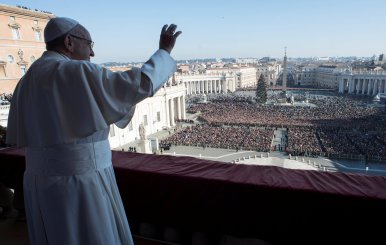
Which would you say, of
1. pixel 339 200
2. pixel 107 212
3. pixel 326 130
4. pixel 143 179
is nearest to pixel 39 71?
pixel 107 212

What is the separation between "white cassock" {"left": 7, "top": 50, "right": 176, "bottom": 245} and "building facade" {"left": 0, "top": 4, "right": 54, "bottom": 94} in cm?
1831

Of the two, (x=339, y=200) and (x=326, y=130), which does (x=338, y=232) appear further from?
(x=326, y=130)

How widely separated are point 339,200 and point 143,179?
5.09 ft

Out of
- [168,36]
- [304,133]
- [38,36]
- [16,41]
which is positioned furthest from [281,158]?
[38,36]

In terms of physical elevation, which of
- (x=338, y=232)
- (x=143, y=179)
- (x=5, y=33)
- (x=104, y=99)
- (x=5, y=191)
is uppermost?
(x=5, y=33)

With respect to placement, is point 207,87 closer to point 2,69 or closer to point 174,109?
point 174,109

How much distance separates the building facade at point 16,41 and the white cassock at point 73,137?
60.1 feet

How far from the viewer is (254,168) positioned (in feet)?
8.13

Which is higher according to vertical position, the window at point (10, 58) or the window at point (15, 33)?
the window at point (15, 33)

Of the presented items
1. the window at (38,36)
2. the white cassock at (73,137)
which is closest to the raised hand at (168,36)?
the white cassock at (73,137)

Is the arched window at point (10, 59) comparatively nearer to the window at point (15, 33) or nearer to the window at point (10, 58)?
the window at point (10, 58)

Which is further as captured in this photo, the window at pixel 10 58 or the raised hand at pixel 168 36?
the window at pixel 10 58

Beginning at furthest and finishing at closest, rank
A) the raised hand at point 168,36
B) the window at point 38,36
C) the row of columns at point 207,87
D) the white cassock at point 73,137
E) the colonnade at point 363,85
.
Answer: the row of columns at point 207,87 → the colonnade at point 363,85 → the window at point 38,36 → the raised hand at point 168,36 → the white cassock at point 73,137

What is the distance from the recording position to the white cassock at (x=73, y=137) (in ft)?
4.64
